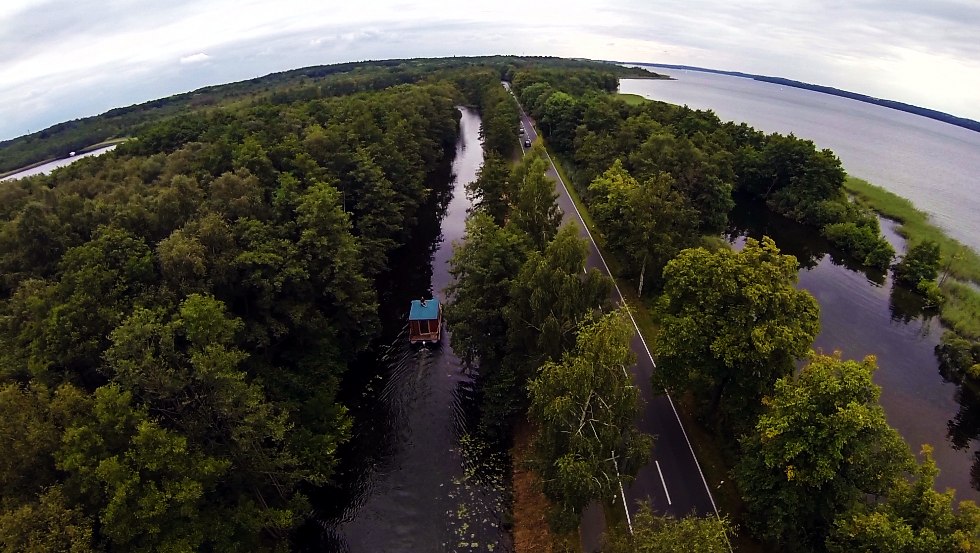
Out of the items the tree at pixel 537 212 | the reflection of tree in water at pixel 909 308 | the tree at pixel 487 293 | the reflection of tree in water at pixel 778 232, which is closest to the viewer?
the tree at pixel 487 293

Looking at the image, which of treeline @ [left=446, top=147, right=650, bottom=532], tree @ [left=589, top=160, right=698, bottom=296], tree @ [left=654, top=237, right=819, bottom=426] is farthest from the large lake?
treeline @ [left=446, top=147, right=650, bottom=532]

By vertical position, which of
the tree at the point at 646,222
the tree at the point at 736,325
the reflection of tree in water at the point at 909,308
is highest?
the tree at the point at 646,222

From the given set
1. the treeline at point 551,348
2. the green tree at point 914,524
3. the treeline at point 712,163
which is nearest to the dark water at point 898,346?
the treeline at point 712,163

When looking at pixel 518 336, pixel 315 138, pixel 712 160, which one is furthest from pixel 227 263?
pixel 712 160

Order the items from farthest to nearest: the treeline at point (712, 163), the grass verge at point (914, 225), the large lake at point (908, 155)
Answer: the large lake at point (908, 155) < the treeline at point (712, 163) < the grass verge at point (914, 225)

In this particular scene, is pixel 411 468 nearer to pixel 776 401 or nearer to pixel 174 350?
pixel 174 350

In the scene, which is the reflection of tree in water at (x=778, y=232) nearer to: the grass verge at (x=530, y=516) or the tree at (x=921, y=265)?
the tree at (x=921, y=265)
